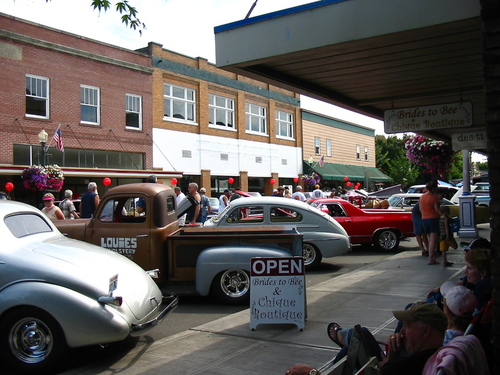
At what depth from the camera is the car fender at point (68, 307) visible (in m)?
4.75

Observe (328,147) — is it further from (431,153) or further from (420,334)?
(420,334)

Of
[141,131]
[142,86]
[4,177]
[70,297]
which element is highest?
[142,86]

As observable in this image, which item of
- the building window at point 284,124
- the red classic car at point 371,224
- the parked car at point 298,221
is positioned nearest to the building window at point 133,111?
the building window at point 284,124

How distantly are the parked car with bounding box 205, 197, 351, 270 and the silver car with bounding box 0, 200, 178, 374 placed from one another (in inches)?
Answer: 215

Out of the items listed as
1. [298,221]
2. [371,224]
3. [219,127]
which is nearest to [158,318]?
[298,221]

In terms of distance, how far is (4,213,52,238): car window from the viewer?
18.4ft

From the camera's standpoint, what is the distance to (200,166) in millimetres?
27312

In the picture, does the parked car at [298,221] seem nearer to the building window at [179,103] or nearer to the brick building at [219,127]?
the brick building at [219,127]

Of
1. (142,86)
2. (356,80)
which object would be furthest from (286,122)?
(356,80)

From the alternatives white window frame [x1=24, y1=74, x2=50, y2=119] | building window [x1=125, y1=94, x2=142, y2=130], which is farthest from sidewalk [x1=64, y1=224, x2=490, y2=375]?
building window [x1=125, y1=94, x2=142, y2=130]

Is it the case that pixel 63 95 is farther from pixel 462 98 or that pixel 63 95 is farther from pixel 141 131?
pixel 462 98

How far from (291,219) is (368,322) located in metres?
4.97

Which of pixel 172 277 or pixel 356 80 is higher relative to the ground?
pixel 356 80

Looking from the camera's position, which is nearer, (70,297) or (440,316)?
(440,316)
